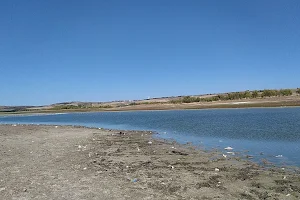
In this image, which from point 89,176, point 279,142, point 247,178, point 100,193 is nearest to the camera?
point 100,193

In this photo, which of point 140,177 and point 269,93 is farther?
point 269,93

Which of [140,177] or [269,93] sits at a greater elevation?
[269,93]

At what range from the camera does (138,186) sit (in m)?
10.9

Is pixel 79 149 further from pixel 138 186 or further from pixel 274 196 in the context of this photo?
pixel 274 196

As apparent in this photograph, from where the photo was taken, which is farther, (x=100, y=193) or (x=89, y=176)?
(x=89, y=176)

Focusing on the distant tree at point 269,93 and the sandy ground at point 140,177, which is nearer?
the sandy ground at point 140,177

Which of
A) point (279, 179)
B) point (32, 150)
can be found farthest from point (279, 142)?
point (32, 150)

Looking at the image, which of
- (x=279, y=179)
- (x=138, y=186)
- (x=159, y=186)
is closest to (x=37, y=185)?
(x=138, y=186)

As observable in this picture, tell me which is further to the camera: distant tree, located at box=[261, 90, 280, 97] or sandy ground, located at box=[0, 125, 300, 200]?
distant tree, located at box=[261, 90, 280, 97]

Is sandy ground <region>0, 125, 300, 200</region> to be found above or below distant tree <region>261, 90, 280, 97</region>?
below

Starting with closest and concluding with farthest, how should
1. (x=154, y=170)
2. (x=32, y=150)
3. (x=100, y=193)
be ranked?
(x=100, y=193) → (x=154, y=170) → (x=32, y=150)

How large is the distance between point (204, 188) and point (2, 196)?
21.4 feet

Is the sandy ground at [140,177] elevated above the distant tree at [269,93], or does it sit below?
below

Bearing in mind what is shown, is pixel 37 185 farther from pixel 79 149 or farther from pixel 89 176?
pixel 79 149
